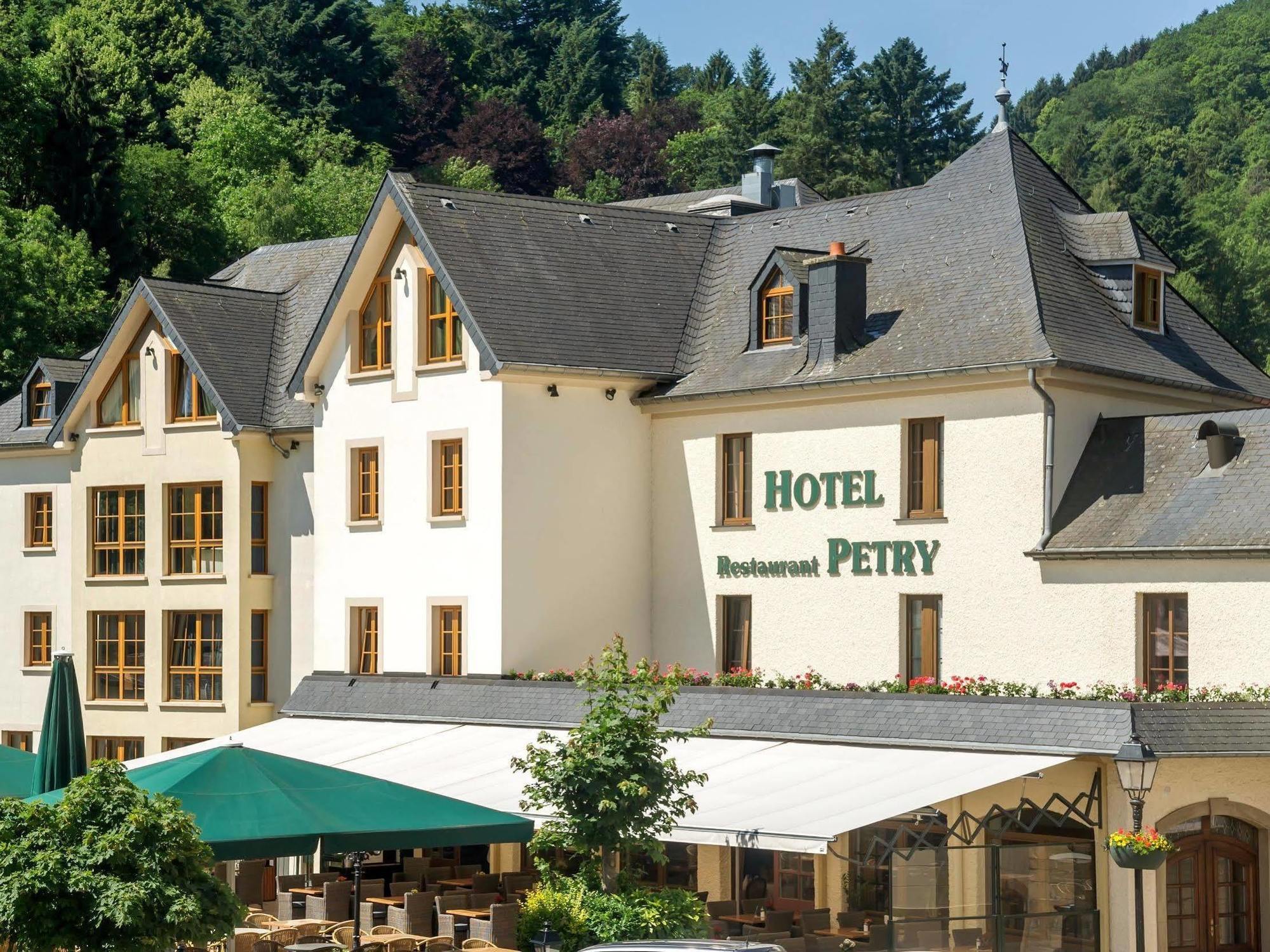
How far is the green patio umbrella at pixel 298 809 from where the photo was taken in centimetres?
1873

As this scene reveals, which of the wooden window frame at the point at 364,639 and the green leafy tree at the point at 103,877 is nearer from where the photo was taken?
the green leafy tree at the point at 103,877

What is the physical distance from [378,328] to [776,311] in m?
6.95

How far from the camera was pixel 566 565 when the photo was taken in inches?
1312

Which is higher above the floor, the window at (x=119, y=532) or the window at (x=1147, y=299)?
the window at (x=1147, y=299)

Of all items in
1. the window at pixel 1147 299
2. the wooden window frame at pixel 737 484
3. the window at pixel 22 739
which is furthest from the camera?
the window at pixel 22 739

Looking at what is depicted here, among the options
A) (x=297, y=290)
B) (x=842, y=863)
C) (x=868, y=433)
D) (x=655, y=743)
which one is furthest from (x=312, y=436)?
(x=655, y=743)

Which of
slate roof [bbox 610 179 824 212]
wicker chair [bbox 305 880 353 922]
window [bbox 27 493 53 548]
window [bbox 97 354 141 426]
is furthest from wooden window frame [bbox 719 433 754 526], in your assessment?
slate roof [bbox 610 179 824 212]

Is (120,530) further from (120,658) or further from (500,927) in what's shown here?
(500,927)

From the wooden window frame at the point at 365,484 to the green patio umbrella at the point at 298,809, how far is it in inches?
589

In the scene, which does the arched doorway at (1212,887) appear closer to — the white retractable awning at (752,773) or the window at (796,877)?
the white retractable awning at (752,773)

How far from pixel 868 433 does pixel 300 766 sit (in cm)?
1320

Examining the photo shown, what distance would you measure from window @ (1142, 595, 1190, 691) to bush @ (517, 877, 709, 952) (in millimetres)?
7819

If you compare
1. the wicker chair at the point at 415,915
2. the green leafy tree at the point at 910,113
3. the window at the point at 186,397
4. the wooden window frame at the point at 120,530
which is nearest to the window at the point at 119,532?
the wooden window frame at the point at 120,530

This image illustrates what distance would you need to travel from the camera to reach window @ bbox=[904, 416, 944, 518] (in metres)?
30.2
